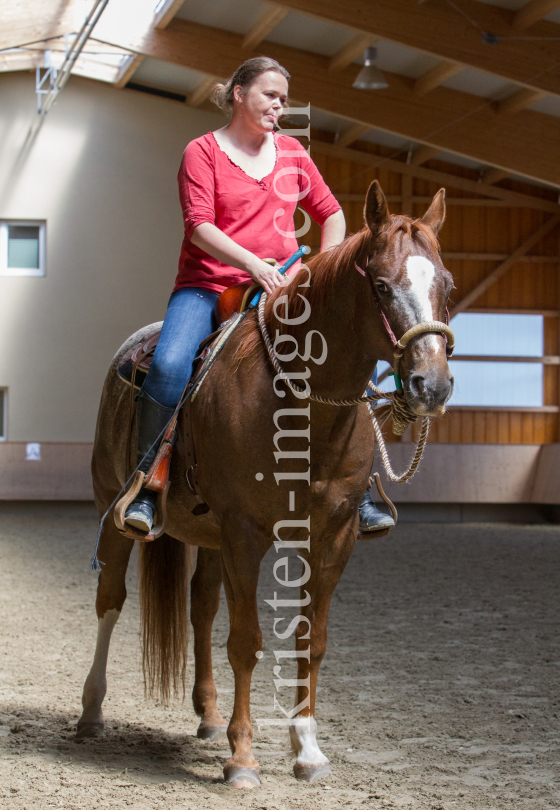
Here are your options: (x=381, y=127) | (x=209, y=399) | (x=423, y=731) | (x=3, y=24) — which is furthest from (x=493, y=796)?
(x=3, y=24)

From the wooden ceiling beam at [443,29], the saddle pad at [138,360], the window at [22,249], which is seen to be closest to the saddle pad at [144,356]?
the saddle pad at [138,360]

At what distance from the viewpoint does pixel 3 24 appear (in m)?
11.3

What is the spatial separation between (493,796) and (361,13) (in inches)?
283

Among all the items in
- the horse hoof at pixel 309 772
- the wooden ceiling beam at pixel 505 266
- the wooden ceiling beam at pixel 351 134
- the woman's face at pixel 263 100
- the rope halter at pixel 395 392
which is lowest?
the horse hoof at pixel 309 772

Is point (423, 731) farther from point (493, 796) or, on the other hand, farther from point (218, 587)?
point (218, 587)

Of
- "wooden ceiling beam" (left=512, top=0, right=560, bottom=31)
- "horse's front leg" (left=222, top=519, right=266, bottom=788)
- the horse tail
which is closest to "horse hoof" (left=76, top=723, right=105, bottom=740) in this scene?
the horse tail

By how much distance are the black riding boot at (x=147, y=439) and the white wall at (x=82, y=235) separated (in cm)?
1075

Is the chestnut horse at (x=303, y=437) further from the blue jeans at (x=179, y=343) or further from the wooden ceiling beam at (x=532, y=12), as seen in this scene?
the wooden ceiling beam at (x=532, y=12)

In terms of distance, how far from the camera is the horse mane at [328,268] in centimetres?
227

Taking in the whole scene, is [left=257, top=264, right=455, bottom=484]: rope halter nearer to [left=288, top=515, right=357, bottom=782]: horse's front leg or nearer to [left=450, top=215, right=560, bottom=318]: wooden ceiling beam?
[left=288, top=515, right=357, bottom=782]: horse's front leg

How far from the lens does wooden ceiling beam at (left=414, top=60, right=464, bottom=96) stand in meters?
9.62

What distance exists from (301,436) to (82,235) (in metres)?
11.8

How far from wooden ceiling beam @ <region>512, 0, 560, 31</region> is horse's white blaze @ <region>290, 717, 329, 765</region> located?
6882 mm

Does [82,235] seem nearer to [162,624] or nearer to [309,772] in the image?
[162,624]
